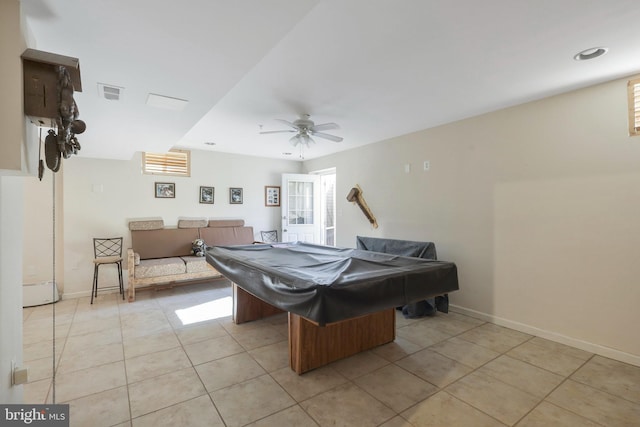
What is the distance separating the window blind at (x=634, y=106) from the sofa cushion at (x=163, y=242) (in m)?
5.82

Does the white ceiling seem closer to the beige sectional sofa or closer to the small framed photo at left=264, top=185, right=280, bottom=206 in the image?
the beige sectional sofa

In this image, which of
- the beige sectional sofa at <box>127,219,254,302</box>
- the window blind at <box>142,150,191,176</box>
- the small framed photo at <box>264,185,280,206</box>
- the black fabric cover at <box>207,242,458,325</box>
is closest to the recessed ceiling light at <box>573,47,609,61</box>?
the black fabric cover at <box>207,242,458,325</box>

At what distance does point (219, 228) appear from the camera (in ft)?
18.4

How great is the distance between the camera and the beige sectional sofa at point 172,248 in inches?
170

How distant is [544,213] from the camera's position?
9.93ft

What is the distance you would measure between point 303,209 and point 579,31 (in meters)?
5.13

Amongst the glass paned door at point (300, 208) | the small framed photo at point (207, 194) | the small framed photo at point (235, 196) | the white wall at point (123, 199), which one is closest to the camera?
the white wall at point (123, 199)

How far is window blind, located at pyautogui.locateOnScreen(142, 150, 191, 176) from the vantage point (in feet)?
16.7

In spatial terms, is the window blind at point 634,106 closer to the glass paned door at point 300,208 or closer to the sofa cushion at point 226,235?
the glass paned door at point 300,208

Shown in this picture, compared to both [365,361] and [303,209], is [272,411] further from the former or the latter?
[303,209]

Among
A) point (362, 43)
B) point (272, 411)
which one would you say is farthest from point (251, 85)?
point (272, 411)

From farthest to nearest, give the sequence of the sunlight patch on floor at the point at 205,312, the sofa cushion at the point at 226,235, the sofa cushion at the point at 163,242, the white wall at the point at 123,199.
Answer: the sofa cushion at the point at 226,235
the sofa cushion at the point at 163,242
the white wall at the point at 123,199
the sunlight patch on floor at the point at 205,312

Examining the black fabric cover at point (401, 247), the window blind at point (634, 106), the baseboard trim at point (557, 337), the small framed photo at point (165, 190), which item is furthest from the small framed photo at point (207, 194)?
the window blind at point (634, 106)

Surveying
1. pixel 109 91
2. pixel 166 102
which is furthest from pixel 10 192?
pixel 166 102
